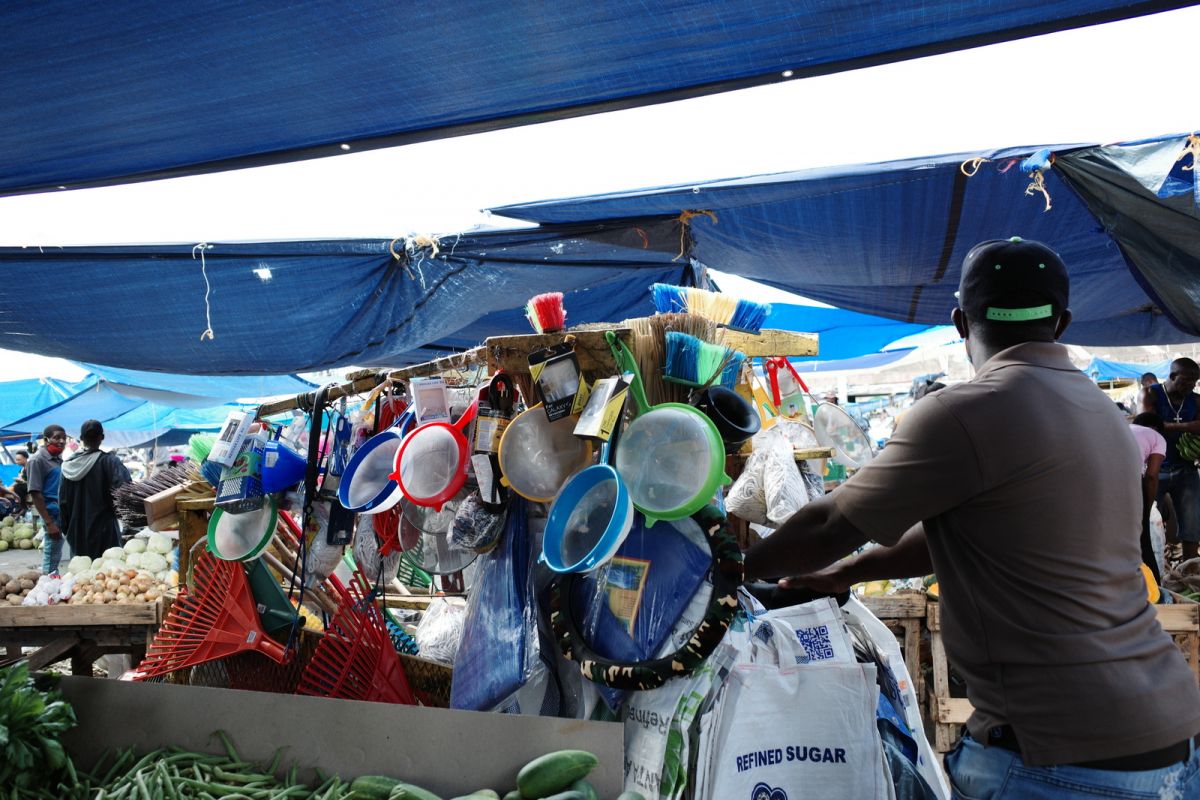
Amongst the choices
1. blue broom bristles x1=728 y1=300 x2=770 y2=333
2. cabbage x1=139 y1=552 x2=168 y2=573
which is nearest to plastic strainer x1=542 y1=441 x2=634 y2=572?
blue broom bristles x1=728 y1=300 x2=770 y2=333

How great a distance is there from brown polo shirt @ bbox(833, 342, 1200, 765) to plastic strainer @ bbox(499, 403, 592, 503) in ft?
1.99

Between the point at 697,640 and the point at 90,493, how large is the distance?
649 centimetres

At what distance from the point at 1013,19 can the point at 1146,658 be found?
1.66 meters

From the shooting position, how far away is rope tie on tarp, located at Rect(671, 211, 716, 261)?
378cm

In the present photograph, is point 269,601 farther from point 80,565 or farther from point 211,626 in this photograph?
point 80,565

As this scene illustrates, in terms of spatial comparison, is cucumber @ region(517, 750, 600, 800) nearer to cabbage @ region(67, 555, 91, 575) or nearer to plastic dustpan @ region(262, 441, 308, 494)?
plastic dustpan @ region(262, 441, 308, 494)

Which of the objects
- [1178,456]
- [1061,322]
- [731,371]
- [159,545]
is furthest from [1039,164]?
[159,545]

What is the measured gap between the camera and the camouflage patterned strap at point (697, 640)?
4.81 feet

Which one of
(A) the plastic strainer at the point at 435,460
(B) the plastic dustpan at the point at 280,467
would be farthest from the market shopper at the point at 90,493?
(A) the plastic strainer at the point at 435,460

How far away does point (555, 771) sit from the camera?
4.55 ft

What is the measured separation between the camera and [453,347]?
762cm

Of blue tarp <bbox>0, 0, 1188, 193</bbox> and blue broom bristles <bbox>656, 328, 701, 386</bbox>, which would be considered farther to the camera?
blue tarp <bbox>0, 0, 1188, 193</bbox>

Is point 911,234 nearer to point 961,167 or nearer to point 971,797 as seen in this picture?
point 961,167

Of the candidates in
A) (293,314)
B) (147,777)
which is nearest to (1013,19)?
(147,777)
